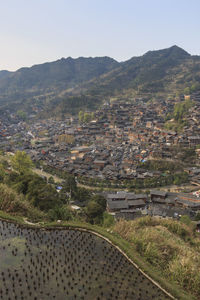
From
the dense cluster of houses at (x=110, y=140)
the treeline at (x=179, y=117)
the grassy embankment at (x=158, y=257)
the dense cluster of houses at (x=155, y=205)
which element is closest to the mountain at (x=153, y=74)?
the dense cluster of houses at (x=110, y=140)

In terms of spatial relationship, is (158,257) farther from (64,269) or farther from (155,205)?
(155,205)

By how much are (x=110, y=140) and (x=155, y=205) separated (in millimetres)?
35310

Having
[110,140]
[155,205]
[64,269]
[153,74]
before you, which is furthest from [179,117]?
[153,74]

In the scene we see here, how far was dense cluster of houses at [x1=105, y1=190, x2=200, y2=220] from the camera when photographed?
94.7 feet

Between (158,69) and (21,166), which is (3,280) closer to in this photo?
(21,166)

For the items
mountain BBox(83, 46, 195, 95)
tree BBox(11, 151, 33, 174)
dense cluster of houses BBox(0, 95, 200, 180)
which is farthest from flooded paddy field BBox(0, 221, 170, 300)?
mountain BBox(83, 46, 195, 95)

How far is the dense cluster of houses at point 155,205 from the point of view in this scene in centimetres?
2888

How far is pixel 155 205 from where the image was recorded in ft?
107

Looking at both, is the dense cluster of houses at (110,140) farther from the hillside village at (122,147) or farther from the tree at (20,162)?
the tree at (20,162)

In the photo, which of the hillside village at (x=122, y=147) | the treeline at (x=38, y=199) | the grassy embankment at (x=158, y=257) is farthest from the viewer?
the hillside village at (x=122, y=147)

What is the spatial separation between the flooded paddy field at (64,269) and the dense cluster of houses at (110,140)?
33.2 m

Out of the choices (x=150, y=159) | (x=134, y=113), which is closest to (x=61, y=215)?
(x=150, y=159)

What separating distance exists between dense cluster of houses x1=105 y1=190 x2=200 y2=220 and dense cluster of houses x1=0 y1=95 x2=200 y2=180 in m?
8.69

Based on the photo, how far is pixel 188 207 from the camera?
3166 centimetres
